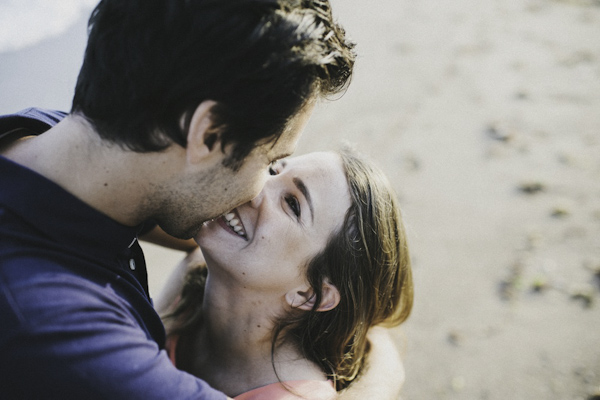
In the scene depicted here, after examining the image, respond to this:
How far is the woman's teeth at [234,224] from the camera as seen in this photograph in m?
2.20

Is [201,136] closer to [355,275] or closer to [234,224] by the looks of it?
[234,224]

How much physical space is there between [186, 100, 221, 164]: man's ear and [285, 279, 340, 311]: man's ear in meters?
0.86

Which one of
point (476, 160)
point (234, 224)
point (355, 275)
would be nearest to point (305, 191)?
point (234, 224)

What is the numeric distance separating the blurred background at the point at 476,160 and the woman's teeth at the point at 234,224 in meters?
1.48

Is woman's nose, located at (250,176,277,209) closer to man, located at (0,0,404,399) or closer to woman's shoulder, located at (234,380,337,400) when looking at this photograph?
man, located at (0,0,404,399)

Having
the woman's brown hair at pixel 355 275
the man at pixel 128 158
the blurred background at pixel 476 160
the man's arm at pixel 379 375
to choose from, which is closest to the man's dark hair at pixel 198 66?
the man at pixel 128 158

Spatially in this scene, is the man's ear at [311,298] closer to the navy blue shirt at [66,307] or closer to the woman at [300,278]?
the woman at [300,278]

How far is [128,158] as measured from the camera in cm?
168

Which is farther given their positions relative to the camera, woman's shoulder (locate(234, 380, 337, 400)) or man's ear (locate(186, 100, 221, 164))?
woman's shoulder (locate(234, 380, 337, 400))

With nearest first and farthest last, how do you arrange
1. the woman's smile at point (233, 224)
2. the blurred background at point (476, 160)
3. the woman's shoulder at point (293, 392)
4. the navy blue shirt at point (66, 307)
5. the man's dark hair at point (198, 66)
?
the navy blue shirt at point (66, 307) → the man's dark hair at point (198, 66) → the woman's shoulder at point (293, 392) → the woman's smile at point (233, 224) → the blurred background at point (476, 160)

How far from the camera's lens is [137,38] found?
1583mm

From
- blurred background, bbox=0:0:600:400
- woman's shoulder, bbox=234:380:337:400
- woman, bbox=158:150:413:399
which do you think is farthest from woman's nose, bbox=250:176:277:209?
blurred background, bbox=0:0:600:400

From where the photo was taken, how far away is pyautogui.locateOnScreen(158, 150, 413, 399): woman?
84.1 inches

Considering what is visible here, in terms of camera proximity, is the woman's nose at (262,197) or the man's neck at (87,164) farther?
the woman's nose at (262,197)
